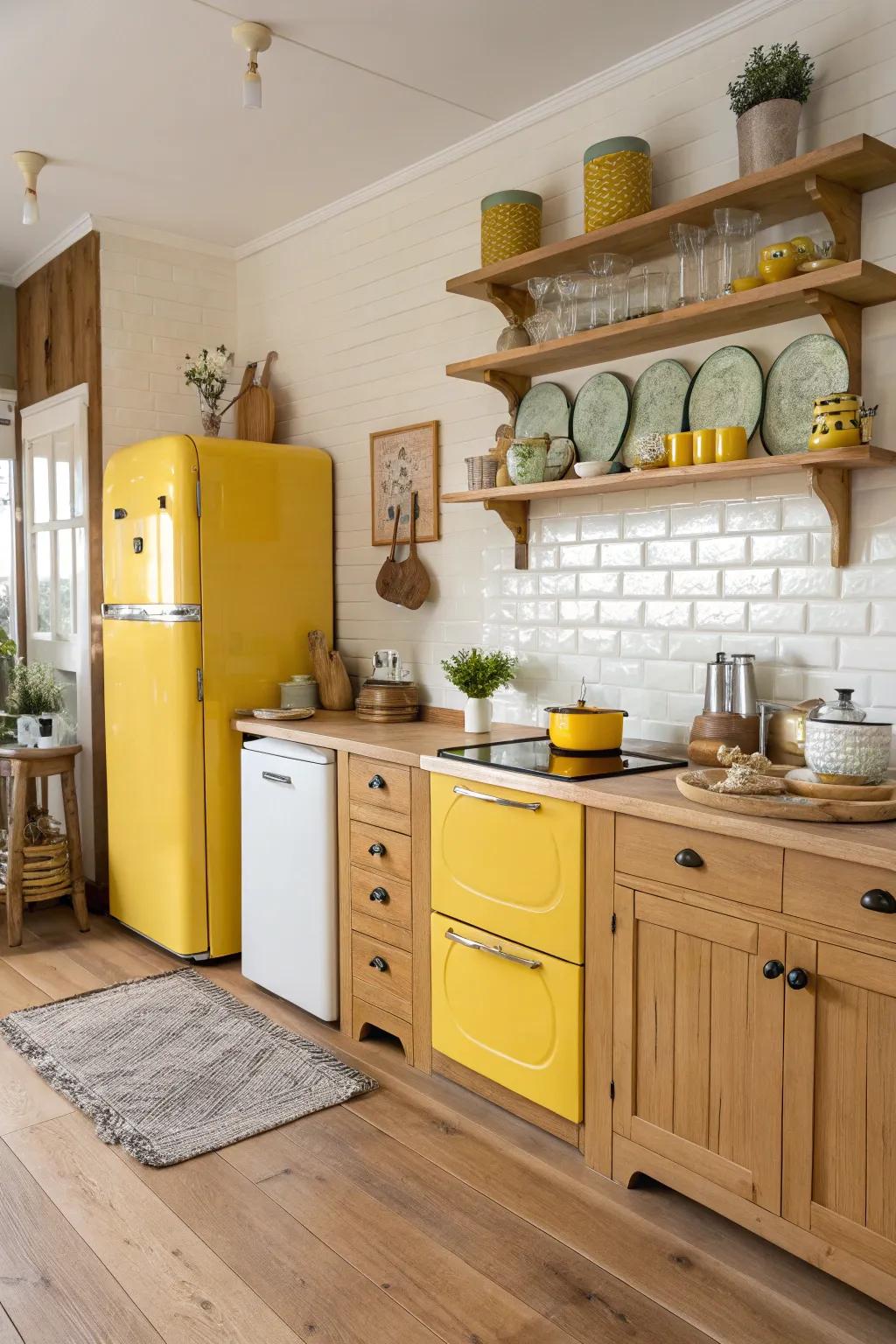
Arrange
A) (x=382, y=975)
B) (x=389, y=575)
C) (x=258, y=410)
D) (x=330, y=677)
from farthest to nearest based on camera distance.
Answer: (x=258, y=410)
(x=330, y=677)
(x=389, y=575)
(x=382, y=975)

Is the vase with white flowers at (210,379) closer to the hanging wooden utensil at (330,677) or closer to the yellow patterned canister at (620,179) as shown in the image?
the hanging wooden utensil at (330,677)

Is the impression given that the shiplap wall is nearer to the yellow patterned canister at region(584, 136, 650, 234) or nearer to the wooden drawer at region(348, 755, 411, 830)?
the yellow patterned canister at region(584, 136, 650, 234)

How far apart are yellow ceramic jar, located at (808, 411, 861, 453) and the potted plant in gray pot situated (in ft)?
2.09

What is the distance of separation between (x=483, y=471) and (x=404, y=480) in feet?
2.09

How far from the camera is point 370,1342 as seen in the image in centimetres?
A: 187

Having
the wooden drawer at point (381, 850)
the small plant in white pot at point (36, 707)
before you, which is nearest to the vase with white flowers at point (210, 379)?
the small plant in white pot at point (36, 707)

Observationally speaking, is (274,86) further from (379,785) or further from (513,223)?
(379,785)

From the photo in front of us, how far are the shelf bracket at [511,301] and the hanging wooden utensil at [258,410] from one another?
1359 mm

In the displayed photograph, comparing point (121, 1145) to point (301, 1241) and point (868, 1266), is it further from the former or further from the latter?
point (868, 1266)

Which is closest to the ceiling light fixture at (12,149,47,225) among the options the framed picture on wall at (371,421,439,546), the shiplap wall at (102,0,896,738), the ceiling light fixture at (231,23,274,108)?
the shiplap wall at (102,0,896,738)

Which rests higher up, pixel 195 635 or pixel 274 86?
pixel 274 86

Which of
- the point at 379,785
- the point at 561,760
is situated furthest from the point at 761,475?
the point at 379,785

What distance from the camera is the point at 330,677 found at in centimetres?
391

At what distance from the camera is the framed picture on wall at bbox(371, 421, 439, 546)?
3.67 meters
